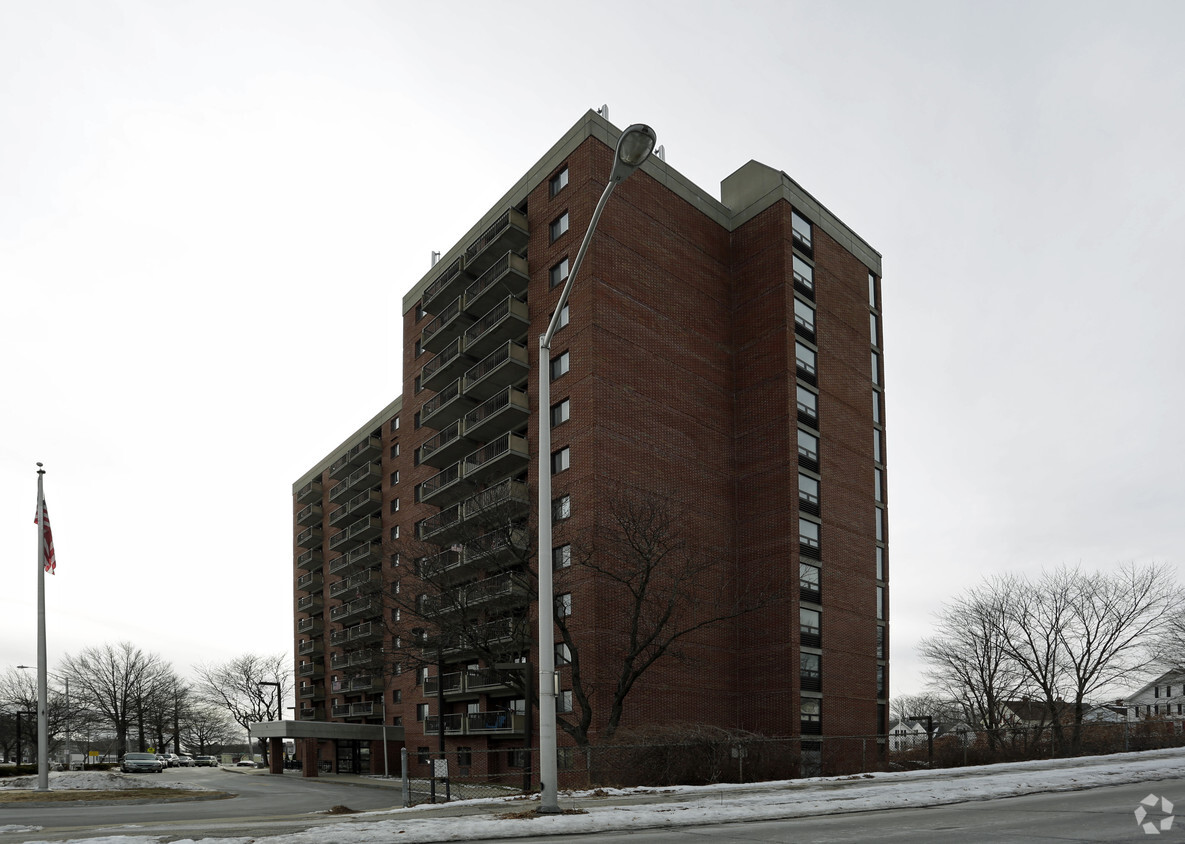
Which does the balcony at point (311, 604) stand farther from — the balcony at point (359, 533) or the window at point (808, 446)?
the window at point (808, 446)

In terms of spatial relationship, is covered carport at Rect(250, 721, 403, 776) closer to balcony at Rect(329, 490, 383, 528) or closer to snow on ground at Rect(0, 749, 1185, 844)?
balcony at Rect(329, 490, 383, 528)

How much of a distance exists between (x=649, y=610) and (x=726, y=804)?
81.0 feet

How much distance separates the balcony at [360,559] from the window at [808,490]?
37970 mm

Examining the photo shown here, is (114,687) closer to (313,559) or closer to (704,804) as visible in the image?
(313,559)

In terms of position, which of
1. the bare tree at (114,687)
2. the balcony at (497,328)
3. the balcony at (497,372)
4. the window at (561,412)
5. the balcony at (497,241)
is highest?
the balcony at (497,241)

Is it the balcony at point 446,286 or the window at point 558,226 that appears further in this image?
the balcony at point 446,286

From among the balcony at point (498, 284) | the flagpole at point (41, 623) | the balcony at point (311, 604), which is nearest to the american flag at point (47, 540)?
the flagpole at point (41, 623)

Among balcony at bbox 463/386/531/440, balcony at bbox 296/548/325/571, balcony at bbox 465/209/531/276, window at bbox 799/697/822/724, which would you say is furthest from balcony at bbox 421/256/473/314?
balcony at bbox 296/548/325/571

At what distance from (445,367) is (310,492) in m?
40.8

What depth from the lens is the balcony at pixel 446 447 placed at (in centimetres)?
5282

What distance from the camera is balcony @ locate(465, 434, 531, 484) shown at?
4659 centimetres

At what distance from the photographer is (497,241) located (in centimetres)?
5047

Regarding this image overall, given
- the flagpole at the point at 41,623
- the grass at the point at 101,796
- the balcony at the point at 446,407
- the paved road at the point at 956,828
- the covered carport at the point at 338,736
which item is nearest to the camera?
the paved road at the point at 956,828

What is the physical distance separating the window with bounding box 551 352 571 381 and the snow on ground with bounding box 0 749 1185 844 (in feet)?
79.4
